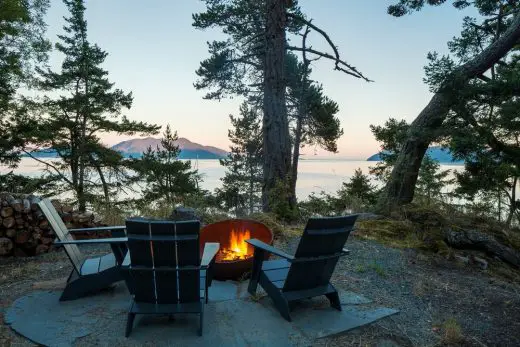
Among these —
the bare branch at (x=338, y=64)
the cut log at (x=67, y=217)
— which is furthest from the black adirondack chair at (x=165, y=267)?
the bare branch at (x=338, y=64)

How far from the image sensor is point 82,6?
15633 mm

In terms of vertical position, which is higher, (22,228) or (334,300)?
(22,228)

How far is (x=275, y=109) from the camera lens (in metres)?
7.46

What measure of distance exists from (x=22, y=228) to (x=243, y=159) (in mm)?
16833

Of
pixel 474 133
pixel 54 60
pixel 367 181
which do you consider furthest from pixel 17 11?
pixel 367 181

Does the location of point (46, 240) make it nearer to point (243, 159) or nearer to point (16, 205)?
point (16, 205)

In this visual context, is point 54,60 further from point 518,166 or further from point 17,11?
point 518,166

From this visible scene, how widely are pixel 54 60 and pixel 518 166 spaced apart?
17500 millimetres

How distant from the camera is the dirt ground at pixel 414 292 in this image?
8.30 feet

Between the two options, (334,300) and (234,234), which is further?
(234,234)

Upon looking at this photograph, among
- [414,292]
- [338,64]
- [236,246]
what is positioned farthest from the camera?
[338,64]

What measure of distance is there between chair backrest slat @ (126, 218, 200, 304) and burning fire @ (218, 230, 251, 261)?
143 centimetres

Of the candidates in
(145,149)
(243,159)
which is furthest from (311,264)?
(243,159)

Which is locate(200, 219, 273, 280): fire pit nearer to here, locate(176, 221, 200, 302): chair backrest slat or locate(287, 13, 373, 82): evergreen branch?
locate(176, 221, 200, 302): chair backrest slat
